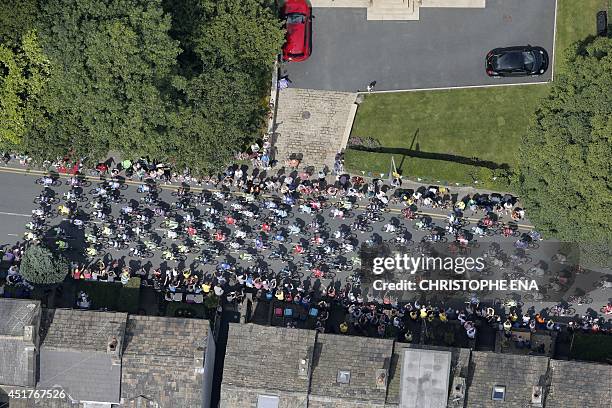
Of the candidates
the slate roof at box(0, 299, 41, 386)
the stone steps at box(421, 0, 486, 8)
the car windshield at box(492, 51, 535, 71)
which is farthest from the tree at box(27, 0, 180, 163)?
the car windshield at box(492, 51, 535, 71)

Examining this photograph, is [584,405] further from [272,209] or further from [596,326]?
[272,209]

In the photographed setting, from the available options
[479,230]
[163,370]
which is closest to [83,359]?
[163,370]

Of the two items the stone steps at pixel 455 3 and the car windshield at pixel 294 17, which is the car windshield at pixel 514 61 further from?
the car windshield at pixel 294 17

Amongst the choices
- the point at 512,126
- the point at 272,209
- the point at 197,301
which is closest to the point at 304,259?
the point at 272,209

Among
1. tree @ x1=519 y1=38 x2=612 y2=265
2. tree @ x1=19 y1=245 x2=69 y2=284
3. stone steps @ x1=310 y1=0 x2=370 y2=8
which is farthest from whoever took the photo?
Answer: stone steps @ x1=310 y1=0 x2=370 y2=8

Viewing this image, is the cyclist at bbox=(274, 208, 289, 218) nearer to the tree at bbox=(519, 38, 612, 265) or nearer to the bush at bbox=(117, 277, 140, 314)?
the bush at bbox=(117, 277, 140, 314)

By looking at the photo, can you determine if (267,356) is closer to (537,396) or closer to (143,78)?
(537,396)
